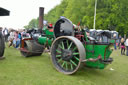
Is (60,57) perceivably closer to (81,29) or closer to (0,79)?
(81,29)

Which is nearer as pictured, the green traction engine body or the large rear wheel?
the green traction engine body

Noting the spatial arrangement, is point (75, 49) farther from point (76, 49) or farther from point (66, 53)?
point (66, 53)

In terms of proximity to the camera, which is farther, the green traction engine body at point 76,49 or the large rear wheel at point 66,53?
the large rear wheel at point 66,53

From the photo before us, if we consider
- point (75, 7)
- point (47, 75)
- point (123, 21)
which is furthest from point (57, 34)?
point (75, 7)

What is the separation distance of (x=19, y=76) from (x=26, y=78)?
0.24 m

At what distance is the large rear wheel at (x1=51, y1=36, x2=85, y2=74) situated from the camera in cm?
373

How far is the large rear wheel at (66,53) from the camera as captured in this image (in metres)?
3.73

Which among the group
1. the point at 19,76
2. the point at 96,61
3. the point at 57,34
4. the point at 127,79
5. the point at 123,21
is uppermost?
the point at 123,21

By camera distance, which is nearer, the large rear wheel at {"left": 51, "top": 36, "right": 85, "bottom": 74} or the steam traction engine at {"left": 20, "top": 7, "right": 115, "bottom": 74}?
the steam traction engine at {"left": 20, "top": 7, "right": 115, "bottom": 74}

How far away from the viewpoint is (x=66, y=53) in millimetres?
3955

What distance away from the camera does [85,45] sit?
12.8 ft

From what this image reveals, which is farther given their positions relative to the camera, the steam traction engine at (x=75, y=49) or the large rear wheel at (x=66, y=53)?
the large rear wheel at (x=66, y=53)

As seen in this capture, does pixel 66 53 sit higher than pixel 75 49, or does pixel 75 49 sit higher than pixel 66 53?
pixel 75 49

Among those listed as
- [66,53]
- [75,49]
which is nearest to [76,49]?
[75,49]
